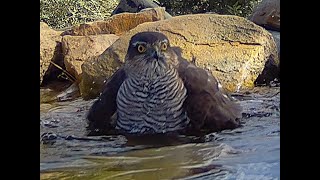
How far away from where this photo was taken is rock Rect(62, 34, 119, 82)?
1.37 metres

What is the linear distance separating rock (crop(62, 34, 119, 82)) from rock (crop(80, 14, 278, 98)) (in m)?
0.01

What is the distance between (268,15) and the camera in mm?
1396

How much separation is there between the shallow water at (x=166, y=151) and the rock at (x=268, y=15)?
0.55 ft

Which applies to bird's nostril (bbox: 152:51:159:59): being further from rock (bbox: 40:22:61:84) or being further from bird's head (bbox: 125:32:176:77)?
rock (bbox: 40:22:61:84)

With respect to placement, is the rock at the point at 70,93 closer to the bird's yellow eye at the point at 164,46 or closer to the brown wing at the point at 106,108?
the brown wing at the point at 106,108

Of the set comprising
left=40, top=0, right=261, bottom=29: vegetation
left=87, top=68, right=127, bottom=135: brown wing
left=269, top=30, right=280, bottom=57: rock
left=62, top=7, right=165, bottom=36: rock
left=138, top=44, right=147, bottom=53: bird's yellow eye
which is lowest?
left=87, top=68, right=127, bottom=135: brown wing

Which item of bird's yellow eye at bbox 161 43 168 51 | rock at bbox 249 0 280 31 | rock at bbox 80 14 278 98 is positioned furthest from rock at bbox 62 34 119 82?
rock at bbox 249 0 280 31

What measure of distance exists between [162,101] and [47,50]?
31 centimetres

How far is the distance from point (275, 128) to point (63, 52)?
0.56 meters

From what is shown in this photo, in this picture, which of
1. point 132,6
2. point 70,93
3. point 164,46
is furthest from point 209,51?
point 70,93

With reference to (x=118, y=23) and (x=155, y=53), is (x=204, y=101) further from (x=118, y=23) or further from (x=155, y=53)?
(x=118, y=23)

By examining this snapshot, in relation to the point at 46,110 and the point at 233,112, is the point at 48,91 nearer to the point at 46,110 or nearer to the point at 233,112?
the point at 46,110

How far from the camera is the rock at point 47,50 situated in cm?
137

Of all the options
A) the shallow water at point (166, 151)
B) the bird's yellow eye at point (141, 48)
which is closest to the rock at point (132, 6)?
the bird's yellow eye at point (141, 48)
